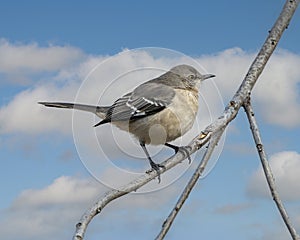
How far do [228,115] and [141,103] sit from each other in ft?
3.75

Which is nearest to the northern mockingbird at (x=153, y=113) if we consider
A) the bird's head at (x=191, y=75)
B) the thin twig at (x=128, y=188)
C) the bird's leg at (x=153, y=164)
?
the bird's leg at (x=153, y=164)

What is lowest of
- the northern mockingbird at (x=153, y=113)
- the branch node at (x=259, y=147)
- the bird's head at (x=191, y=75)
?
the branch node at (x=259, y=147)

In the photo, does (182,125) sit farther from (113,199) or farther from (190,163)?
(113,199)

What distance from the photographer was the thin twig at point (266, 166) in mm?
2842

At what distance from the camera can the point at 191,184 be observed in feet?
9.22

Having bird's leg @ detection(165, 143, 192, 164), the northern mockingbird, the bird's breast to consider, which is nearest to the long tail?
the northern mockingbird

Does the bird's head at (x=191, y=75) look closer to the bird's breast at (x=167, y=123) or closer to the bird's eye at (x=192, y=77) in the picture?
the bird's eye at (x=192, y=77)

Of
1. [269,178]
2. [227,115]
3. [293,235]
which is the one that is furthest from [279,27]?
[293,235]

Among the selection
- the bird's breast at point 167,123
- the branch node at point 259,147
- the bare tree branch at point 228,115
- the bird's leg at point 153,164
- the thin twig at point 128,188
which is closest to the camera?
the thin twig at point 128,188

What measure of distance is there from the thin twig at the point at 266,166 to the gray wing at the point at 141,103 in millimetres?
881

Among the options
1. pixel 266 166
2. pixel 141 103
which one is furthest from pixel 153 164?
pixel 141 103

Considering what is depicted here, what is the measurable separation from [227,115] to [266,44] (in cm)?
55

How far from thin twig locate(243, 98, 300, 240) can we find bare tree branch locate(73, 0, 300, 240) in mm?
98

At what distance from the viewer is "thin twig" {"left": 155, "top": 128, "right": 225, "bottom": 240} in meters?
2.56
